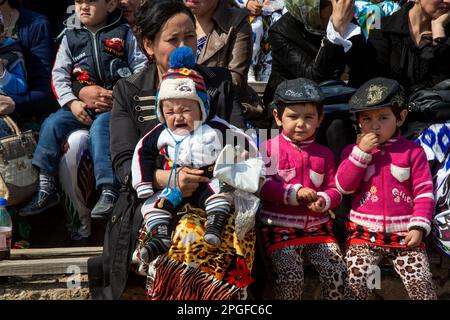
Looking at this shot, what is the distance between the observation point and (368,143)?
12.1 ft

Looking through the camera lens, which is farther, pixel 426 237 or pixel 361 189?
pixel 426 237

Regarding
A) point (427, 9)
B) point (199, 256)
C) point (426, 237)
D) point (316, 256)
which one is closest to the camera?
point (199, 256)

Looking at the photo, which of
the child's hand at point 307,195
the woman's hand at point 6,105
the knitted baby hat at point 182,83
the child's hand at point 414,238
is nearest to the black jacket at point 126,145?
the knitted baby hat at point 182,83

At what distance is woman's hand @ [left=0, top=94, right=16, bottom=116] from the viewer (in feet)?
14.0

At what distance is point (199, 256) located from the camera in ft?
10.7

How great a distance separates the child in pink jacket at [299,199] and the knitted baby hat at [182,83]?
47 centimetres

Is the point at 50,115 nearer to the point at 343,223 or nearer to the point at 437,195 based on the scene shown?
the point at 343,223

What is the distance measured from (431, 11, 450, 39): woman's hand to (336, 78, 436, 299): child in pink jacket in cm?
72

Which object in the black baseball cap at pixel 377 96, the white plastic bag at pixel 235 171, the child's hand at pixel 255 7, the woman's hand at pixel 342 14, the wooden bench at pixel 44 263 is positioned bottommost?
the wooden bench at pixel 44 263

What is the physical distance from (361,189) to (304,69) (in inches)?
36.7

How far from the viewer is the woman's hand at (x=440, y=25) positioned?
4.33 metres

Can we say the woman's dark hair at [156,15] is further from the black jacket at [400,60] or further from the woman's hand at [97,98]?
the black jacket at [400,60]

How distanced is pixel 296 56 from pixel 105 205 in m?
1.43

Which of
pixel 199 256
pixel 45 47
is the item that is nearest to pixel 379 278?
pixel 199 256
